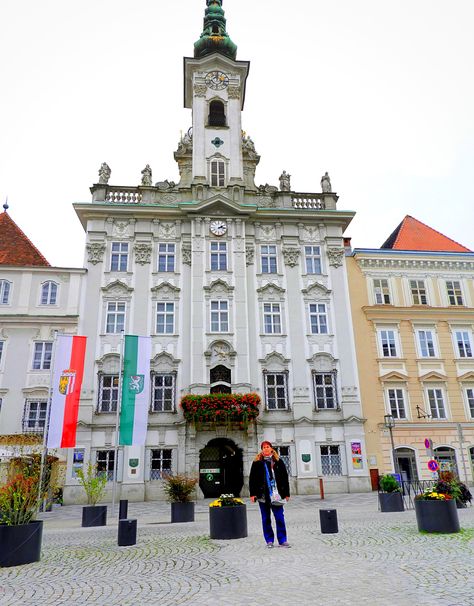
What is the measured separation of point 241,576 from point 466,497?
12358 mm

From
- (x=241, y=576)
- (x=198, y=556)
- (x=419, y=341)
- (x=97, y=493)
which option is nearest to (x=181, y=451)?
(x=97, y=493)

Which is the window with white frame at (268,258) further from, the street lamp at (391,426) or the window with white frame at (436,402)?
the window with white frame at (436,402)

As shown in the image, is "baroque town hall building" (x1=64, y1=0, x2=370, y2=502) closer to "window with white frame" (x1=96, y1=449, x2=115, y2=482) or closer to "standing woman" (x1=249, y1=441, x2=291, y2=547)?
"window with white frame" (x1=96, y1=449, x2=115, y2=482)

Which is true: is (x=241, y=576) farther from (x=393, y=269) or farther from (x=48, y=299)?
(x=393, y=269)

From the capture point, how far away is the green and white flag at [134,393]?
20.7 m

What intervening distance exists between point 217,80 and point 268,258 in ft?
51.1

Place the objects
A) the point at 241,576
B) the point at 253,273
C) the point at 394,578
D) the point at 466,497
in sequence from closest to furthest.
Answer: the point at 394,578 < the point at 241,576 < the point at 466,497 < the point at 253,273

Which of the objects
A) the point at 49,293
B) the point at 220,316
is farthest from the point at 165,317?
the point at 49,293

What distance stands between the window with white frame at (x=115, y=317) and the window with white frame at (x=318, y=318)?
12.0 m

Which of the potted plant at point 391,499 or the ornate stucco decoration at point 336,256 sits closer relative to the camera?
the potted plant at point 391,499

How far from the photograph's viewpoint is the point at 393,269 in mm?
32938

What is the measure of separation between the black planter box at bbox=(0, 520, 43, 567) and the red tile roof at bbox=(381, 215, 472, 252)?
31.2m

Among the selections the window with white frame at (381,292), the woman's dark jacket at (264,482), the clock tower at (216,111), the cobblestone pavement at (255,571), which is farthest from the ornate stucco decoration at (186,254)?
the woman's dark jacket at (264,482)

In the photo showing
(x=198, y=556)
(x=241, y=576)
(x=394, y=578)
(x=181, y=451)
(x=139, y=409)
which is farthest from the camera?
(x=181, y=451)
